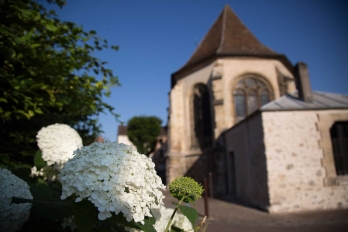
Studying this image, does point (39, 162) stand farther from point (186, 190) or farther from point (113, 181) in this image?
point (186, 190)

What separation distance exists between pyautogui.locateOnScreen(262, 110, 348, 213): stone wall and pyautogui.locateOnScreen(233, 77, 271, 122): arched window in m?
6.31

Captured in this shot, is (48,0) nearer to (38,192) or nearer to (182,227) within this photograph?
(38,192)

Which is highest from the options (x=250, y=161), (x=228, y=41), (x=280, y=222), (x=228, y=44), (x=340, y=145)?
(x=228, y=41)

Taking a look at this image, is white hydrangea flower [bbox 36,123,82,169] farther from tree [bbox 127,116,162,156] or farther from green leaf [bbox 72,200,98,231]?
tree [bbox 127,116,162,156]

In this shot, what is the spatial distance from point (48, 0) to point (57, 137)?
114 inches

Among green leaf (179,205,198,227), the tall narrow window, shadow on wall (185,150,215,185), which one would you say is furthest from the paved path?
shadow on wall (185,150,215,185)

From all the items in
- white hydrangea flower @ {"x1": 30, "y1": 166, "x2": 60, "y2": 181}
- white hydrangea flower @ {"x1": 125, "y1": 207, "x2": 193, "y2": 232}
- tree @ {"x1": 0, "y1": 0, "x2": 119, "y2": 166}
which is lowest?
white hydrangea flower @ {"x1": 125, "y1": 207, "x2": 193, "y2": 232}

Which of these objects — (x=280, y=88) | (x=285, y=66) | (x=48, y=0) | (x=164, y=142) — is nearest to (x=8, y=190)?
(x=48, y=0)

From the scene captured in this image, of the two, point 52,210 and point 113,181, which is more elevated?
point 113,181

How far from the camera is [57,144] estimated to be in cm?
267

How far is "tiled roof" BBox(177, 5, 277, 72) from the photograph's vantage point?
15.4m

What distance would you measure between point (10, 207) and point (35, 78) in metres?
2.72

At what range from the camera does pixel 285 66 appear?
15.9m

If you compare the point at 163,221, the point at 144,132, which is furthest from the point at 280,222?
the point at 144,132
